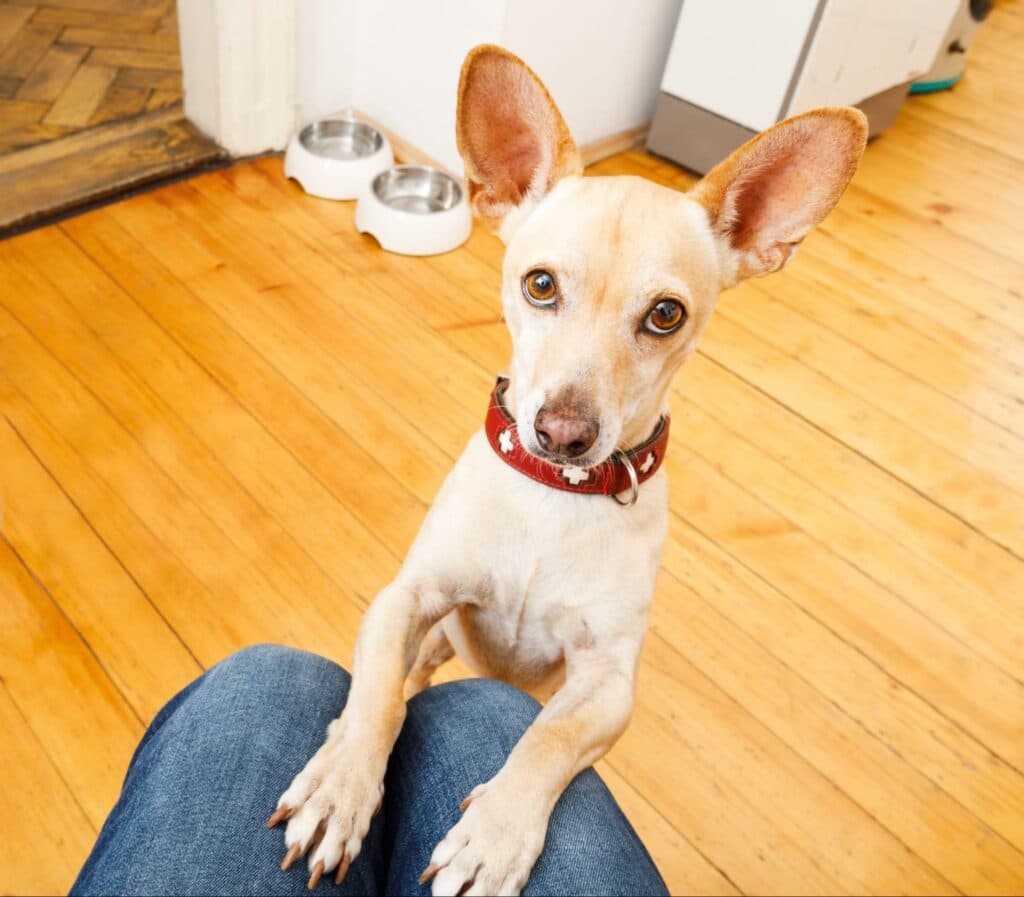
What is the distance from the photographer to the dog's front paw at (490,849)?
3.03ft

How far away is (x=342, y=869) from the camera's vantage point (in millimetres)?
945

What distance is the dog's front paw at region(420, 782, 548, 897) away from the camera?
3.03 feet

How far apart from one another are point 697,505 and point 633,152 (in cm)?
190

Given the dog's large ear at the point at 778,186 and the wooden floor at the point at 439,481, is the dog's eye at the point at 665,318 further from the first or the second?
the wooden floor at the point at 439,481

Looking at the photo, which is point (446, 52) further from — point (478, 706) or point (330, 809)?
point (330, 809)

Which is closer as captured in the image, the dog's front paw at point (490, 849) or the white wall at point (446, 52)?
the dog's front paw at point (490, 849)

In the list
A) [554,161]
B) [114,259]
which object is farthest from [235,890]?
[114,259]

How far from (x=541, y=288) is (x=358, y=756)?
63 centimetres

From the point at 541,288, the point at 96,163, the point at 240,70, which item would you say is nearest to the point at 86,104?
the point at 96,163

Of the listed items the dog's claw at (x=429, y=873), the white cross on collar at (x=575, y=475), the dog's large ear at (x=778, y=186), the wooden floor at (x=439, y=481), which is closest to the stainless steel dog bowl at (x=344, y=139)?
the wooden floor at (x=439, y=481)

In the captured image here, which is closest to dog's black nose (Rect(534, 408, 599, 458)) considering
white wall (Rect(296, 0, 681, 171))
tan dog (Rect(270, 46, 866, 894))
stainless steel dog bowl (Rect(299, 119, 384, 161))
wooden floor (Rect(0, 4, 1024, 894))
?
tan dog (Rect(270, 46, 866, 894))

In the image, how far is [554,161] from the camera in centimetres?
126

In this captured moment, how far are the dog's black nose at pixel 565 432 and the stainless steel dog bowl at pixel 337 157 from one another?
6.99ft

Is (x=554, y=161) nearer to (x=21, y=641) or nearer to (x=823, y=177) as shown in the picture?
(x=823, y=177)
